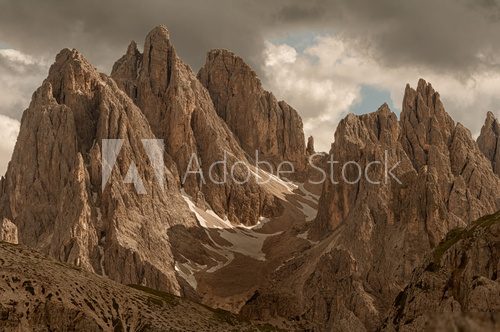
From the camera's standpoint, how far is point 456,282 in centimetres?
10194

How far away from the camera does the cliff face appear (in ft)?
302

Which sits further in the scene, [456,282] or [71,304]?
[71,304]

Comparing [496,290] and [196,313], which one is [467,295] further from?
[196,313]

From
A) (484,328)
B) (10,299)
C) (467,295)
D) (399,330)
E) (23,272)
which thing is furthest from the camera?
(23,272)

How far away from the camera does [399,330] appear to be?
356ft

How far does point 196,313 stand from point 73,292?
34.1 meters

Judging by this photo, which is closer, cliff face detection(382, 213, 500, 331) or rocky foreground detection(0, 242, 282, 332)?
cliff face detection(382, 213, 500, 331)

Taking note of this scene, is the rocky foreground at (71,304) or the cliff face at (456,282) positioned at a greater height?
the cliff face at (456,282)

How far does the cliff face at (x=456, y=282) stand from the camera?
92000mm

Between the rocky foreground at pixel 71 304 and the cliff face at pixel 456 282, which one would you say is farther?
the rocky foreground at pixel 71 304

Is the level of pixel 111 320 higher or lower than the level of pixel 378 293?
lower

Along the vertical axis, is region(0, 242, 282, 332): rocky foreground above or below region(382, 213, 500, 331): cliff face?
below

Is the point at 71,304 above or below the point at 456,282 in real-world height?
below

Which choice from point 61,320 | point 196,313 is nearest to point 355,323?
point 196,313
